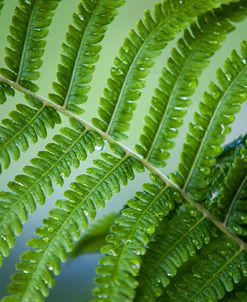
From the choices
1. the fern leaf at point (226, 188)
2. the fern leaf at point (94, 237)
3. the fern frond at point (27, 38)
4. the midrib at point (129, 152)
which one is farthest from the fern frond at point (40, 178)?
the fern leaf at point (94, 237)

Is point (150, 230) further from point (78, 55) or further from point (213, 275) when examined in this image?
point (78, 55)

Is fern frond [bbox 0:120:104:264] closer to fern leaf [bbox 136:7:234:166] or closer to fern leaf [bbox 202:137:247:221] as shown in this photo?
fern leaf [bbox 136:7:234:166]

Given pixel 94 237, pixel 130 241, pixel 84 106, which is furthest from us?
pixel 84 106

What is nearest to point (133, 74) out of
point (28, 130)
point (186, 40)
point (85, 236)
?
point (186, 40)

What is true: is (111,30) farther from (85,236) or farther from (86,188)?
(86,188)

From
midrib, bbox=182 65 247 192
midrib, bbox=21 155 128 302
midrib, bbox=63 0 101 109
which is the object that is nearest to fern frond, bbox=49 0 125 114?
midrib, bbox=63 0 101 109

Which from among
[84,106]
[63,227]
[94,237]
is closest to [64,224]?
[63,227]

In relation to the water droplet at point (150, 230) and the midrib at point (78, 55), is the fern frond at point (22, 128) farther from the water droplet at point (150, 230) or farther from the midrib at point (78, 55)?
the water droplet at point (150, 230)
